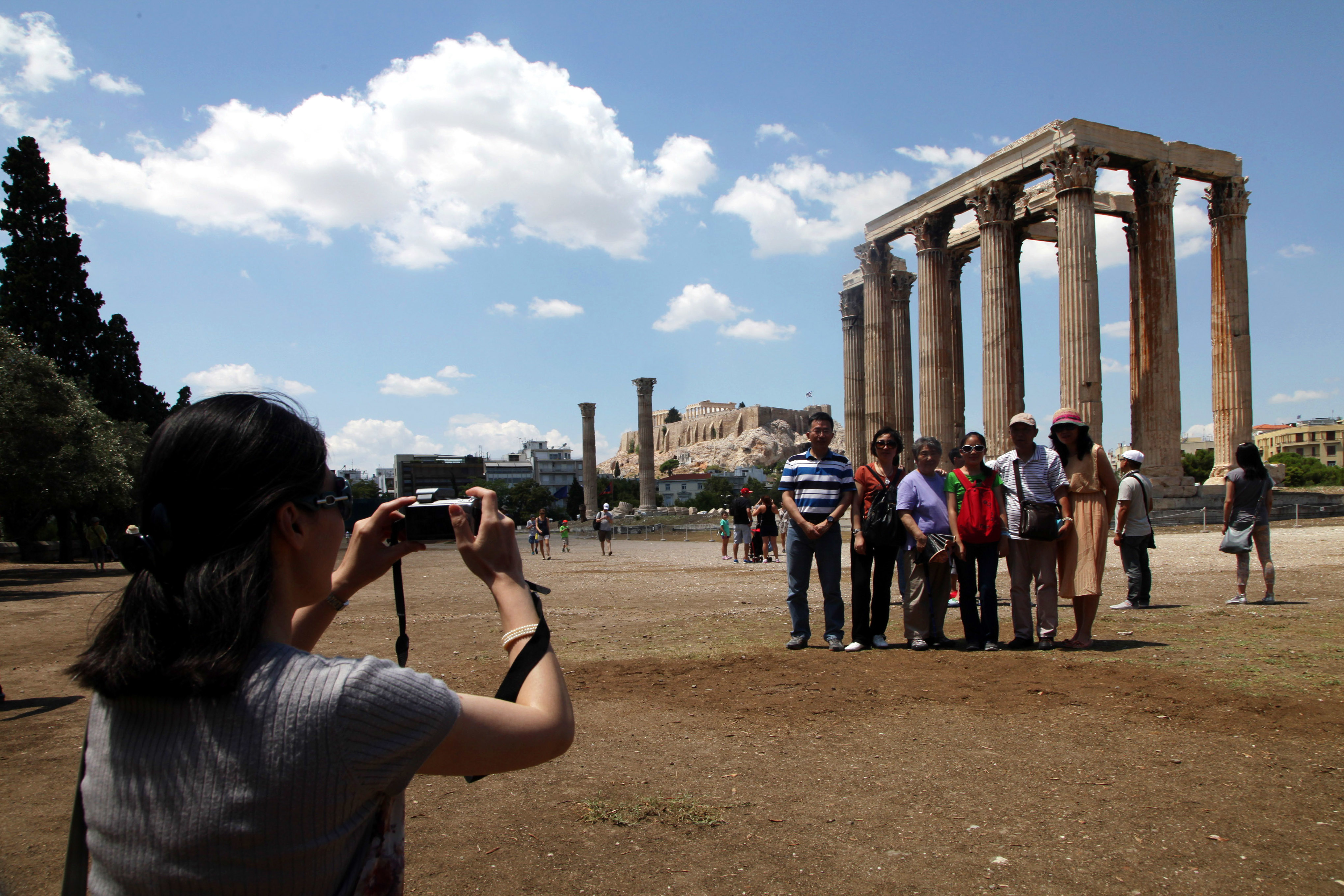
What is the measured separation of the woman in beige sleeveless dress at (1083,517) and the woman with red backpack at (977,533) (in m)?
0.53

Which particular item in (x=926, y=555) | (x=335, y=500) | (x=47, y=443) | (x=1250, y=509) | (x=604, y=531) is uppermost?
(x=47, y=443)

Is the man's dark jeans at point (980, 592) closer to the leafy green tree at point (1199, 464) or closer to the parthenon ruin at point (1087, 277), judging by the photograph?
the parthenon ruin at point (1087, 277)

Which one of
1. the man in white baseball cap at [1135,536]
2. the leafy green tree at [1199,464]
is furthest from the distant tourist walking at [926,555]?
the leafy green tree at [1199,464]

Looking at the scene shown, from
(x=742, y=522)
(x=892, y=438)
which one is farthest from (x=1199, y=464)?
(x=892, y=438)

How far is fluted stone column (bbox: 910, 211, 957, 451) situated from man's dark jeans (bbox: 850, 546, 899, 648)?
73.0 ft

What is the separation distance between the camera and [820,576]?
699cm

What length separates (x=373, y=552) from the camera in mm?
1901

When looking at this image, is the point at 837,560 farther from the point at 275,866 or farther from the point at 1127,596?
the point at 275,866

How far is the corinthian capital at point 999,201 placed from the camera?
85.5ft

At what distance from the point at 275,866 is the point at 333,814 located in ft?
0.34

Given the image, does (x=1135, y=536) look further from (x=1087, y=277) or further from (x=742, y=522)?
(x=1087, y=277)

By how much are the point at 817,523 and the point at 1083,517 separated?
2125mm

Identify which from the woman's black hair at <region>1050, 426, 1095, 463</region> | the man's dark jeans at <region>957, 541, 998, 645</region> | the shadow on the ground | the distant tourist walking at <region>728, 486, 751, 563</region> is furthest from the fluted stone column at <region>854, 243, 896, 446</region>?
the shadow on the ground

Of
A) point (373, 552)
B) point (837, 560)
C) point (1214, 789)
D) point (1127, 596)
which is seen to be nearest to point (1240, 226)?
point (1127, 596)
